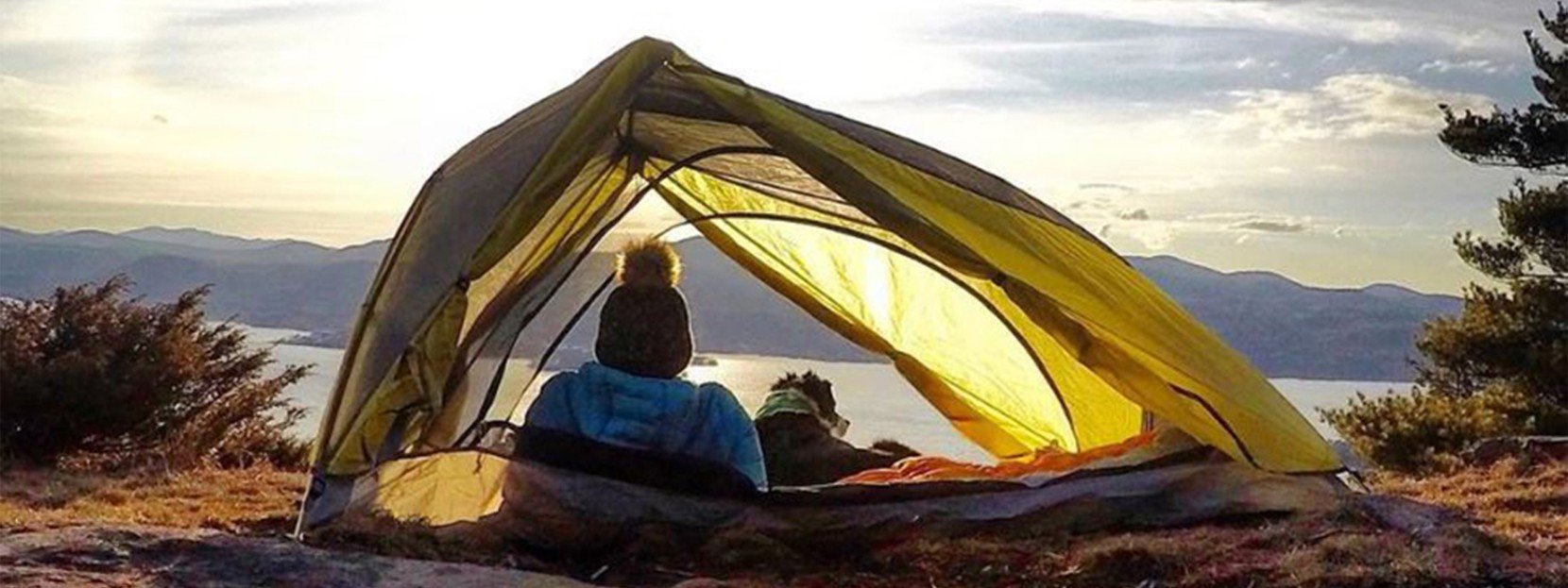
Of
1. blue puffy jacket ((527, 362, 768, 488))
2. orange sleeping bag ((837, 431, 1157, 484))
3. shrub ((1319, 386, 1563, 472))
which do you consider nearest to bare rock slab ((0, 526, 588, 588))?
blue puffy jacket ((527, 362, 768, 488))

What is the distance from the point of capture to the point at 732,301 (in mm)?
7789

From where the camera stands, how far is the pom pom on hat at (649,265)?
5223mm

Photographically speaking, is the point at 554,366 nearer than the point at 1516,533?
No

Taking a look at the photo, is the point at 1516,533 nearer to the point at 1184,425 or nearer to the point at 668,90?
the point at 1184,425

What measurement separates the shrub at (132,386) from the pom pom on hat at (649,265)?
3.66 meters

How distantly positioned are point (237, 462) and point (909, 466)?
14.5 feet

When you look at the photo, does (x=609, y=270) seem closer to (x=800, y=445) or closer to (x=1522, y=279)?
(x=800, y=445)

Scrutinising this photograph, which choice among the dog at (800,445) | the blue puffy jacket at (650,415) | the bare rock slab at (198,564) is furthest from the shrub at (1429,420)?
the bare rock slab at (198,564)

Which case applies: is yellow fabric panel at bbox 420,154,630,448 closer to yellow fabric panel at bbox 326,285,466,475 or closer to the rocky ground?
yellow fabric panel at bbox 326,285,466,475

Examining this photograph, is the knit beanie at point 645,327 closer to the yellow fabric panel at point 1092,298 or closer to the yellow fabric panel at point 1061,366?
the yellow fabric panel at point 1092,298

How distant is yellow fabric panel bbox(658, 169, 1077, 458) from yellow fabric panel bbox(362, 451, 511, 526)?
6.94 feet

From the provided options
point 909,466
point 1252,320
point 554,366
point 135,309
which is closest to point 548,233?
point 554,366

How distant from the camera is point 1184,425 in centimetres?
533

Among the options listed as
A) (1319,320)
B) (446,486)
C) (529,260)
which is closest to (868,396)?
(529,260)
